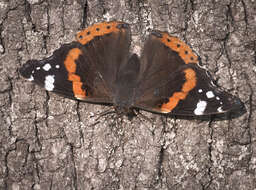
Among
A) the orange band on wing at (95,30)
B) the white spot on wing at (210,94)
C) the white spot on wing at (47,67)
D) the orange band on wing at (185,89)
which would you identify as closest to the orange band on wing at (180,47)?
the orange band on wing at (185,89)

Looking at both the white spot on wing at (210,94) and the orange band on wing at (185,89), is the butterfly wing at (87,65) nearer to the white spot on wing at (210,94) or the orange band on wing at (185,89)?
the orange band on wing at (185,89)

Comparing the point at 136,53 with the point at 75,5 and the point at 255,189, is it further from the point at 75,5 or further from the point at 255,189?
the point at 255,189

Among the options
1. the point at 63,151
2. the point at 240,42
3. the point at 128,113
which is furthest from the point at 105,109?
the point at 240,42

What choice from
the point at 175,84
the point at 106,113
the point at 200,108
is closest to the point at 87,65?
the point at 106,113

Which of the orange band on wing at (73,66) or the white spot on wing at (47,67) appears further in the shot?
the orange band on wing at (73,66)

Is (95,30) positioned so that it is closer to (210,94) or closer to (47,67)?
(47,67)

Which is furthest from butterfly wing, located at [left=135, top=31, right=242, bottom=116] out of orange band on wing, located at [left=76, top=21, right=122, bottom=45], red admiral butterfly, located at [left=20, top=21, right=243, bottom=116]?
orange band on wing, located at [left=76, top=21, right=122, bottom=45]

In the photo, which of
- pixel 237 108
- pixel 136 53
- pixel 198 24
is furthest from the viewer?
pixel 136 53
